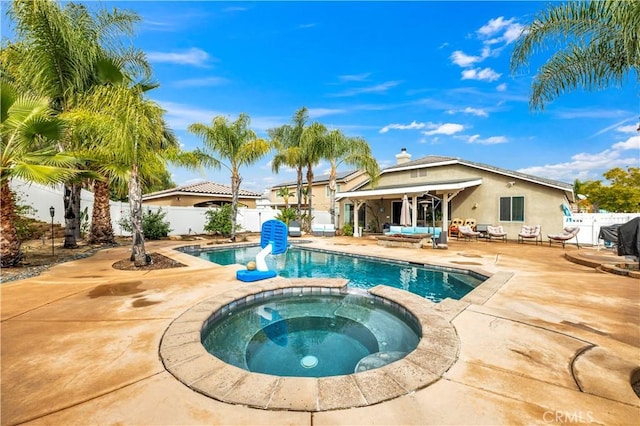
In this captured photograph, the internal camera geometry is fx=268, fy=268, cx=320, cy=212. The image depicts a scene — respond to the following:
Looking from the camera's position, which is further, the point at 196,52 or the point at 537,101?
the point at 196,52

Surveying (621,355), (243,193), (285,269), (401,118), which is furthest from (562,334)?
(243,193)

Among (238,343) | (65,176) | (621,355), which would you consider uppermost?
(65,176)

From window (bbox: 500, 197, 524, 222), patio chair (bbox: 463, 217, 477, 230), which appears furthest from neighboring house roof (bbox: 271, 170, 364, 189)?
window (bbox: 500, 197, 524, 222)

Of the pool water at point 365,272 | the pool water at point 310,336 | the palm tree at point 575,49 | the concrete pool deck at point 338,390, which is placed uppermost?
the palm tree at point 575,49

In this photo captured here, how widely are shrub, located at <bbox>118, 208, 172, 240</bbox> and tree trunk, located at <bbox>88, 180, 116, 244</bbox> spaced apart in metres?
2.63

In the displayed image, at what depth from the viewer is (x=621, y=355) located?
10.7ft

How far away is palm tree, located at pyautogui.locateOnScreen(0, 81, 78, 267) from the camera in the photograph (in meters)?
6.28

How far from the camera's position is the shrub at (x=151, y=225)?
1616 centimetres

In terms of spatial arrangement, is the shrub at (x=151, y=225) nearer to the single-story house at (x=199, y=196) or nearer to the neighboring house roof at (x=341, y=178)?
the single-story house at (x=199, y=196)

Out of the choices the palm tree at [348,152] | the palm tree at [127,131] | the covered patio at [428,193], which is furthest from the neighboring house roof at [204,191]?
the palm tree at [127,131]

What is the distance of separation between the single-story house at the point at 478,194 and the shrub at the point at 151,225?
12.5m

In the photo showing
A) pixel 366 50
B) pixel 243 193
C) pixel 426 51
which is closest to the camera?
pixel 366 50

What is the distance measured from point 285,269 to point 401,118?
59.3 ft

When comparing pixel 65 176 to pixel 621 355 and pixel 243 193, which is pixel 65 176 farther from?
pixel 243 193
